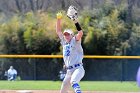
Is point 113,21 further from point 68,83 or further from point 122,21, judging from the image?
point 68,83

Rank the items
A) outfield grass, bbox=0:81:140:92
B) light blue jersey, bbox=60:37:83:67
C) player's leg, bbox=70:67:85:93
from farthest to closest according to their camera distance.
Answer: outfield grass, bbox=0:81:140:92 < light blue jersey, bbox=60:37:83:67 < player's leg, bbox=70:67:85:93

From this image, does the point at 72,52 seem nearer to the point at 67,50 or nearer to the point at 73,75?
the point at 67,50

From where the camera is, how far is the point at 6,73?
2377 cm

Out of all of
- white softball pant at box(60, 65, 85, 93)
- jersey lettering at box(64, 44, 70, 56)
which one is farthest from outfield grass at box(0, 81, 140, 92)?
jersey lettering at box(64, 44, 70, 56)

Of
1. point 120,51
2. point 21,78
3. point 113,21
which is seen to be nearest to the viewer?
point 21,78

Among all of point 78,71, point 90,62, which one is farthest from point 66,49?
point 90,62

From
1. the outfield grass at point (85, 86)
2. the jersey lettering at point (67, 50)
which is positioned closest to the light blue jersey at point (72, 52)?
the jersey lettering at point (67, 50)

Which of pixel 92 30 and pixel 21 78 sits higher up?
pixel 92 30

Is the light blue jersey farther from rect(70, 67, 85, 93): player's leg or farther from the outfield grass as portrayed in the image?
the outfield grass

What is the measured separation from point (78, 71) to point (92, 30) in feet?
61.0

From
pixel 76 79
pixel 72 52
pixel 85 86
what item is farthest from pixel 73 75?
pixel 85 86

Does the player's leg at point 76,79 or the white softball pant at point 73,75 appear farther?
the white softball pant at point 73,75

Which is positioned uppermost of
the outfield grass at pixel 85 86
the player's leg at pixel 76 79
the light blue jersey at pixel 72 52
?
the light blue jersey at pixel 72 52

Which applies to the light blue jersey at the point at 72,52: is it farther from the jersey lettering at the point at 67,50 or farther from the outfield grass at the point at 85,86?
the outfield grass at the point at 85,86
